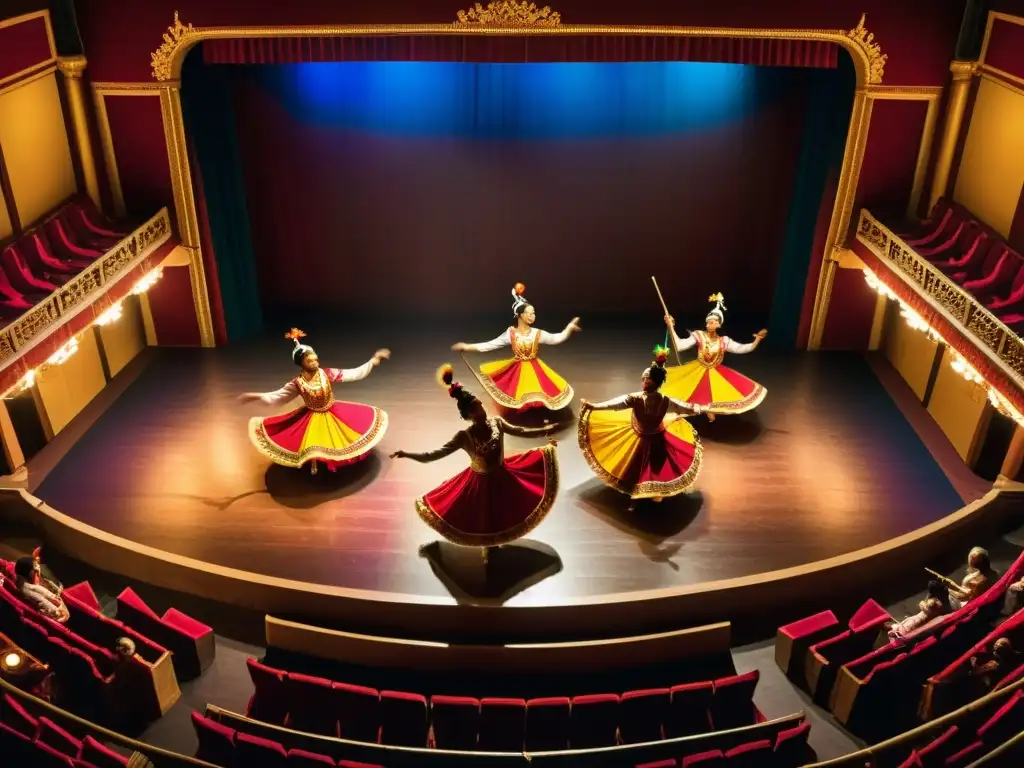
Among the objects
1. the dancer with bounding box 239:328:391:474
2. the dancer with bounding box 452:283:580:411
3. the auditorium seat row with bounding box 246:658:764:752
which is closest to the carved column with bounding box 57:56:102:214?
the dancer with bounding box 239:328:391:474

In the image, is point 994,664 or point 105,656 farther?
point 105,656

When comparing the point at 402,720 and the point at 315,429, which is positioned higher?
the point at 315,429

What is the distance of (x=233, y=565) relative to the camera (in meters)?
6.88

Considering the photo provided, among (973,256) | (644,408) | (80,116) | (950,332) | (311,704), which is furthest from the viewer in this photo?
(80,116)

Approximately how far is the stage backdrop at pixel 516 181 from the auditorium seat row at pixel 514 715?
5.40m

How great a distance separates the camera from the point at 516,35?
8180mm

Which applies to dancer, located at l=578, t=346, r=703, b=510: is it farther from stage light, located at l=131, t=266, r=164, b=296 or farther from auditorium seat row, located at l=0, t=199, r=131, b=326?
auditorium seat row, located at l=0, t=199, r=131, b=326

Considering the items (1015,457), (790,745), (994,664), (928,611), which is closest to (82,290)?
(790,745)

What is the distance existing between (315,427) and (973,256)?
5.55 meters

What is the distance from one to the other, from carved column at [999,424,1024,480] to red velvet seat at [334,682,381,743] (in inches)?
205

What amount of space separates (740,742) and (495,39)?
5.88 m

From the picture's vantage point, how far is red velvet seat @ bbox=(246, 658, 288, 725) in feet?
19.3

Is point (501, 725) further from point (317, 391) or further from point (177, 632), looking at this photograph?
point (317, 391)

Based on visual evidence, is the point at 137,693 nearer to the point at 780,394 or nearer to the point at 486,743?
the point at 486,743
